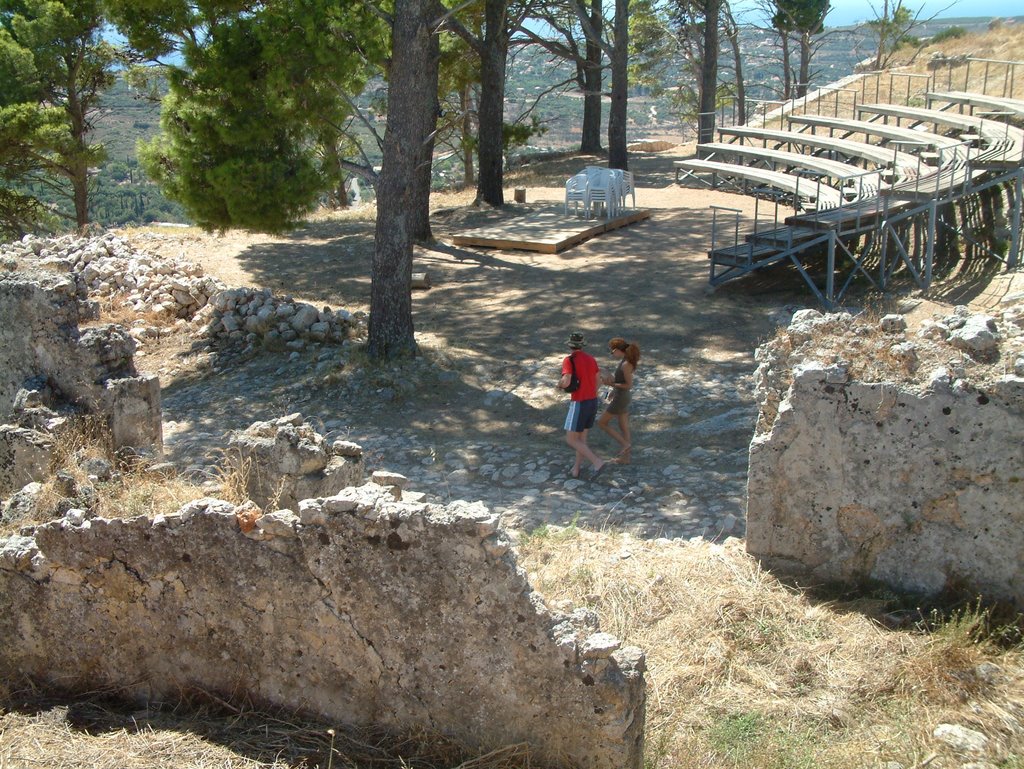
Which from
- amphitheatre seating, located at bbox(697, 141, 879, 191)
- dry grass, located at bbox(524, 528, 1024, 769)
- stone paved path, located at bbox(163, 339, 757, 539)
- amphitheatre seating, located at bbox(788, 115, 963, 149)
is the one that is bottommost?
stone paved path, located at bbox(163, 339, 757, 539)

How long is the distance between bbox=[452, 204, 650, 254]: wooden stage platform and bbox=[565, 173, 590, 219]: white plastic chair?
21 cm

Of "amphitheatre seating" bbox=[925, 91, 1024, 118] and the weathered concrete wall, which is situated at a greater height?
"amphitheatre seating" bbox=[925, 91, 1024, 118]

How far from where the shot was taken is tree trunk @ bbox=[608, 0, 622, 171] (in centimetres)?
2211

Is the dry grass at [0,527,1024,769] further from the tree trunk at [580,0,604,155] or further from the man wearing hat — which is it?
the tree trunk at [580,0,604,155]

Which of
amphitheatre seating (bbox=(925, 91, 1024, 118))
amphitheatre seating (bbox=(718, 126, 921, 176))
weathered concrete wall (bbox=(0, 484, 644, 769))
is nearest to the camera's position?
weathered concrete wall (bbox=(0, 484, 644, 769))

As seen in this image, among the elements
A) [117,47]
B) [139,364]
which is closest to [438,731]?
[139,364]

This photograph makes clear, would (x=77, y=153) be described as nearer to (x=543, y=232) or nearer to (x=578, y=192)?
(x=543, y=232)

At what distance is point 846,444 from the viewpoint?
630 centimetres

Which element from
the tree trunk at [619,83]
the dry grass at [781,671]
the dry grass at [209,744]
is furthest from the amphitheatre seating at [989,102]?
the dry grass at [209,744]

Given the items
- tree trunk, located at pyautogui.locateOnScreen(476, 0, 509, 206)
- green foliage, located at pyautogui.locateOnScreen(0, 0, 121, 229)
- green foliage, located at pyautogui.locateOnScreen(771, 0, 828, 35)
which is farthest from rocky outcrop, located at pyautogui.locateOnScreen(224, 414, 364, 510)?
green foliage, located at pyautogui.locateOnScreen(771, 0, 828, 35)

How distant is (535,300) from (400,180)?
337 cm

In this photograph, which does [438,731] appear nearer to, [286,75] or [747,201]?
[286,75]

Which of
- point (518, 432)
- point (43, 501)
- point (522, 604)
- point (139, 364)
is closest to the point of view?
point (522, 604)

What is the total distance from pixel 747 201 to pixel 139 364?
40.9 ft
